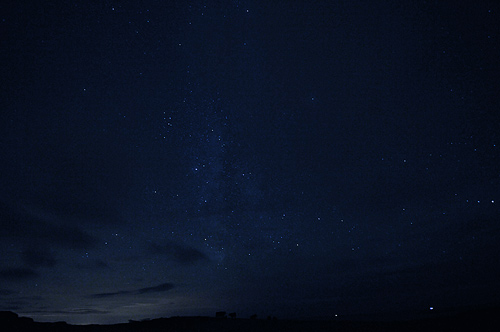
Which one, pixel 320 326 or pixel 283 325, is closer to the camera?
pixel 320 326

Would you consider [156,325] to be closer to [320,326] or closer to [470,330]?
[320,326]

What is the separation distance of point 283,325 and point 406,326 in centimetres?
579

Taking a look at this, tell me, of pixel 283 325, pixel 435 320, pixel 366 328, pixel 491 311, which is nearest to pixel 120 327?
pixel 283 325

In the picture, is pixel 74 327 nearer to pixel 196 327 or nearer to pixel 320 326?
pixel 196 327

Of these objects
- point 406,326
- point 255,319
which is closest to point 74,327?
point 255,319

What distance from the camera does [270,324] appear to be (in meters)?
15.8

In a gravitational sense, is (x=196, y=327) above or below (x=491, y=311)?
below

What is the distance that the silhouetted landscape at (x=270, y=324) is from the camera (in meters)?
12.4

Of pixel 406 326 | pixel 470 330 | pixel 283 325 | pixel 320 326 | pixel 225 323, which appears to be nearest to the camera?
pixel 470 330

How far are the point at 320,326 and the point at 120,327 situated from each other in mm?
10073

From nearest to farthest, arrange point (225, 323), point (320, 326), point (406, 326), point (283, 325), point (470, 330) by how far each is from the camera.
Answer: point (470, 330), point (406, 326), point (320, 326), point (283, 325), point (225, 323)

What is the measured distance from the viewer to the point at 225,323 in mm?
16344

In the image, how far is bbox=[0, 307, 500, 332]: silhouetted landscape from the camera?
12430 mm

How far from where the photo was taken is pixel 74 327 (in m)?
14.5
